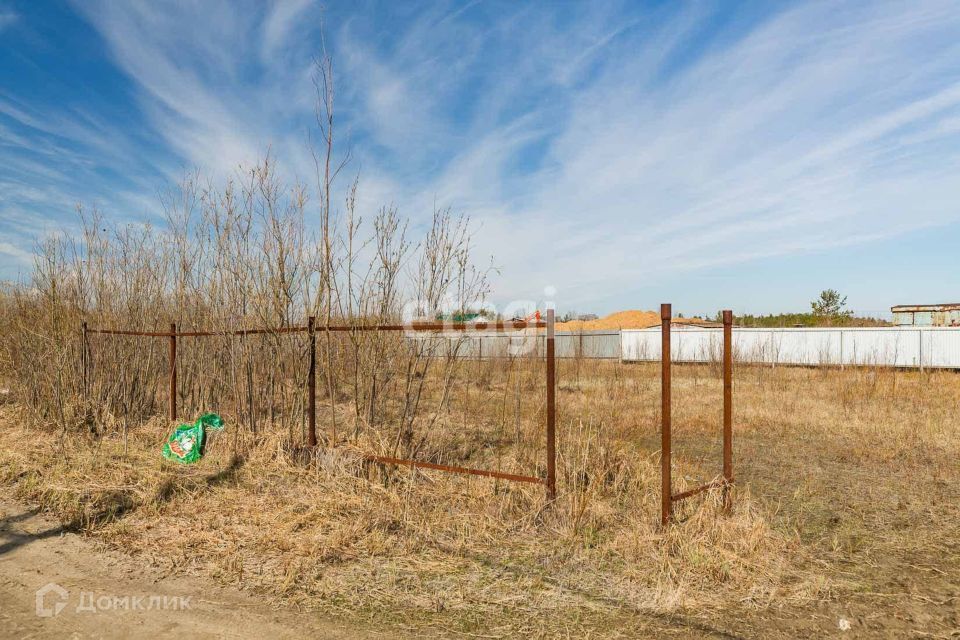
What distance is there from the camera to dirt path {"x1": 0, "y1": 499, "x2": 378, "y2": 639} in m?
2.67

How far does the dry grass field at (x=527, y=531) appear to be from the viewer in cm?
292

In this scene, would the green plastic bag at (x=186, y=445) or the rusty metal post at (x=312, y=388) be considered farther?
the green plastic bag at (x=186, y=445)

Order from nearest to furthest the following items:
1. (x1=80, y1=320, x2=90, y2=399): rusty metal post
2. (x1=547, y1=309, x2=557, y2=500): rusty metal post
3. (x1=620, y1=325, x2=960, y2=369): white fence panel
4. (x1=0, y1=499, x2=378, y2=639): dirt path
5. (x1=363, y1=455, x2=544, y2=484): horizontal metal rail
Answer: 1. (x1=0, y1=499, x2=378, y2=639): dirt path
2. (x1=547, y1=309, x2=557, y2=500): rusty metal post
3. (x1=363, y1=455, x2=544, y2=484): horizontal metal rail
4. (x1=80, y1=320, x2=90, y2=399): rusty metal post
5. (x1=620, y1=325, x2=960, y2=369): white fence panel

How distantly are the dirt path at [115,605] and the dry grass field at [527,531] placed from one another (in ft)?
0.50

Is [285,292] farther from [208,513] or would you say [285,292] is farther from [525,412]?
[525,412]

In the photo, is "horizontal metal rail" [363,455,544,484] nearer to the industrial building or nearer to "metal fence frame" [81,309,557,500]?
"metal fence frame" [81,309,557,500]

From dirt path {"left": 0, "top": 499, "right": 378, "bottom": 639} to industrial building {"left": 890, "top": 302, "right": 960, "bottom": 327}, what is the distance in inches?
1171

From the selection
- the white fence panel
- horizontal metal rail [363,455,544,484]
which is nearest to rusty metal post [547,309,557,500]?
horizontal metal rail [363,455,544,484]

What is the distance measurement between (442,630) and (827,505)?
3.93 metres

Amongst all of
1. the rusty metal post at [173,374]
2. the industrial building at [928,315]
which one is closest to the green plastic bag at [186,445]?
the rusty metal post at [173,374]

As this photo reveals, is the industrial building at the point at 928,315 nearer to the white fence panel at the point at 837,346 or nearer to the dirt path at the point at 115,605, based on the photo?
the white fence panel at the point at 837,346

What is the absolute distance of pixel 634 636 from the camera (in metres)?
2.64

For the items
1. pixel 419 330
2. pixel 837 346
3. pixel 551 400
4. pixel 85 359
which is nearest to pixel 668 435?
pixel 551 400

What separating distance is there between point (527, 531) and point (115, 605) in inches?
99.3
